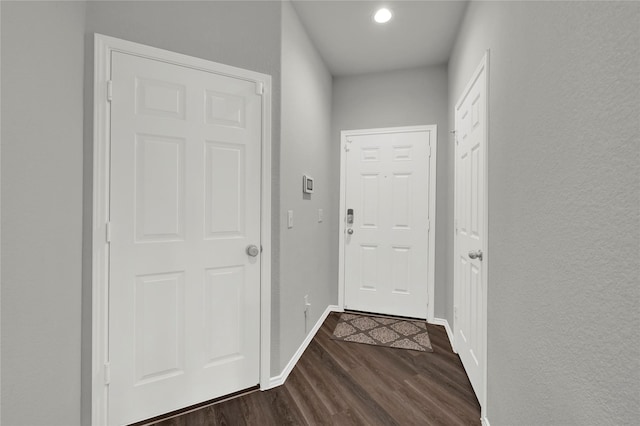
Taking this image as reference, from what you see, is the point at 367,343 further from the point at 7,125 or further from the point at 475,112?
the point at 7,125

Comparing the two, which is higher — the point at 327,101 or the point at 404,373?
the point at 327,101

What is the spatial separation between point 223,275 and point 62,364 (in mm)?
820

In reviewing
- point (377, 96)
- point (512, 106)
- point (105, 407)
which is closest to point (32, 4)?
point (105, 407)

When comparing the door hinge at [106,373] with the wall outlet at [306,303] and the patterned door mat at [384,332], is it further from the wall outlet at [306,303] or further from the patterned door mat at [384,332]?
the patterned door mat at [384,332]

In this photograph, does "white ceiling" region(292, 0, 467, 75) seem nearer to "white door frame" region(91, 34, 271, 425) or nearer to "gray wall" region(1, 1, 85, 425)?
"white door frame" region(91, 34, 271, 425)

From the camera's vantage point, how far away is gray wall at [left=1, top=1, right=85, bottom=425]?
109cm

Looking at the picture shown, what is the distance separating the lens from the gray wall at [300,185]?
189 centimetres

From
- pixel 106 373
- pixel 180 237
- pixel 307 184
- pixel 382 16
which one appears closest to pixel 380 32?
pixel 382 16

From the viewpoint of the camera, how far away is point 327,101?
9.80ft

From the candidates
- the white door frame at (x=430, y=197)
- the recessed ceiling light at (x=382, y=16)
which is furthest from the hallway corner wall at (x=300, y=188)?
the recessed ceiling light at (x=382, y=16)

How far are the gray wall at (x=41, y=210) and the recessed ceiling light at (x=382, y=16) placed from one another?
1906 millimetres

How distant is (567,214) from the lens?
79 cm

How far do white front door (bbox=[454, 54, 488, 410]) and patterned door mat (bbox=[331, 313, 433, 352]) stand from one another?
1.19 ft

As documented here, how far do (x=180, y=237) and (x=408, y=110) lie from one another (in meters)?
2.56
